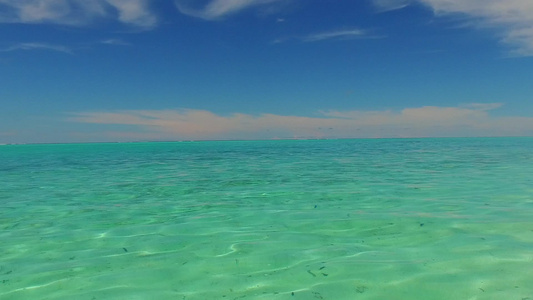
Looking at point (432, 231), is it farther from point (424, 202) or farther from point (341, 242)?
point (424, 202)

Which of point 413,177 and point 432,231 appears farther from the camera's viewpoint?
point 413,177

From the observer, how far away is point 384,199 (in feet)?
28.9

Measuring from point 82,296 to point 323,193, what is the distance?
718 centimetres

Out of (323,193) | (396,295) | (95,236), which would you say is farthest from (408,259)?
(323,193)

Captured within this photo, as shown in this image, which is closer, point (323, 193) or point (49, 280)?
point (49, 280)

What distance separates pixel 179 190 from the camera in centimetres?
1155

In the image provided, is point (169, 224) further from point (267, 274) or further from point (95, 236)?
point (267, 274)

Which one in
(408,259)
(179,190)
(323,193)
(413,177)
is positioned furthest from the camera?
(413,177)

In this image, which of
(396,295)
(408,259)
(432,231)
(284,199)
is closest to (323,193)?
(284,199)

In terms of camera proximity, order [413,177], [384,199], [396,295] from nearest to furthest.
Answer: [396,295] < [384,199] < [413,177]

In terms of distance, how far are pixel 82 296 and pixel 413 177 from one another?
469 inches

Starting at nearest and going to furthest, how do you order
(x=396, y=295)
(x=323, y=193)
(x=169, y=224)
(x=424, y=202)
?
(x=396, y=295) < (x=169, y=224) < (x=424, y=202) < (x=323, y=193)

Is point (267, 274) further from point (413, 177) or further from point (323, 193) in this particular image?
point (413, 177)

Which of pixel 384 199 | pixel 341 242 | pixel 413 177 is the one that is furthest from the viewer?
pixel 413 177
